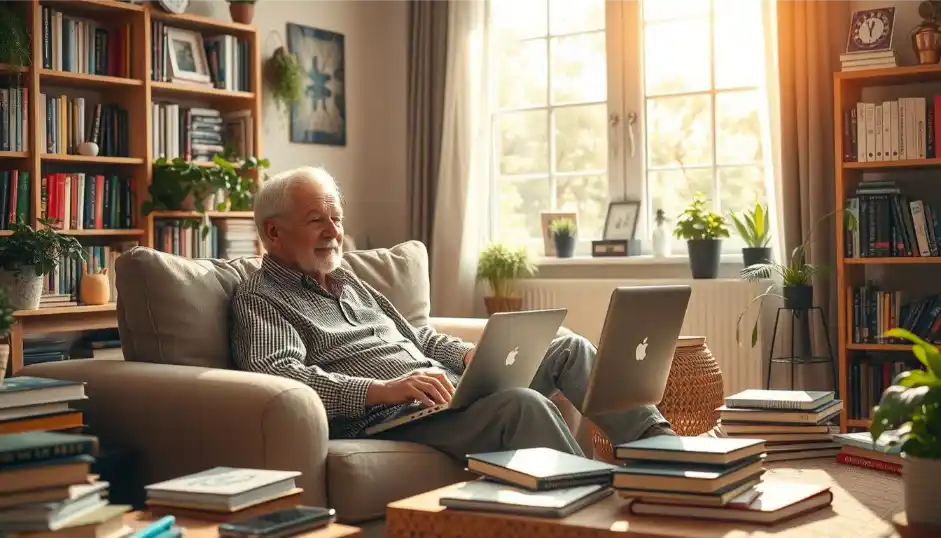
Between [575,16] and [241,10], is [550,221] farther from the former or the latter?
[241,10]

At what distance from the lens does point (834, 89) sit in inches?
165

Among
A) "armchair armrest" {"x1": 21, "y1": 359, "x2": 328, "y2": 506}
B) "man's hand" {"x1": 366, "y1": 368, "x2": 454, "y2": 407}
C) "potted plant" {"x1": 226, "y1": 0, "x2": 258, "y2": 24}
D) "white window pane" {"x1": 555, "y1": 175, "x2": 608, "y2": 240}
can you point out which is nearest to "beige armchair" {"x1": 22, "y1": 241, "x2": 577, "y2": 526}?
"armchair armrest" {"x1": 21, "y1": 359, "x2": 328, "y2": 506}

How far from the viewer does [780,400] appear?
2480 mm

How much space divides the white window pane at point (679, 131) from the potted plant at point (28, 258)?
100 inches

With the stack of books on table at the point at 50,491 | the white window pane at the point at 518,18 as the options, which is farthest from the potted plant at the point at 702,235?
the stack of books on table at the point at 50,491

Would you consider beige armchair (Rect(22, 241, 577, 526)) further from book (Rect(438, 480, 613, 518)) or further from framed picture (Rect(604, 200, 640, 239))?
framed picture (Rect(604, 200, 640, 239))

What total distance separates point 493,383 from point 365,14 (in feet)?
11.3

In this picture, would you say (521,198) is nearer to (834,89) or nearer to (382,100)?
(382,100)

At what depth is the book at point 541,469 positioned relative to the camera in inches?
74.0

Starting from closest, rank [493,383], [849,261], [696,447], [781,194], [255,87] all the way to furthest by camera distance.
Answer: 1. [696,447]
2. [493,383]
3. [849,261]
4. [781,194]
5. [255,87]

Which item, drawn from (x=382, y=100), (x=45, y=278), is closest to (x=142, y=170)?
(x=45, y=278)

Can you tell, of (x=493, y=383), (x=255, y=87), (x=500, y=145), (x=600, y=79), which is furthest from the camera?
(x=500, y=145)

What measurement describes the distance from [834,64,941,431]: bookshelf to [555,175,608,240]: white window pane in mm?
1237

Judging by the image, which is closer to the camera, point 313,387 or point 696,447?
point 696,447
